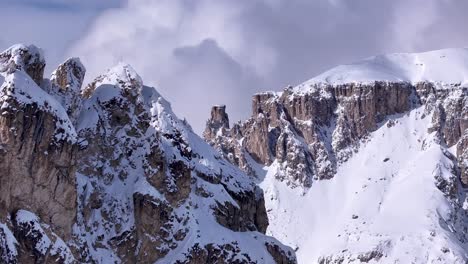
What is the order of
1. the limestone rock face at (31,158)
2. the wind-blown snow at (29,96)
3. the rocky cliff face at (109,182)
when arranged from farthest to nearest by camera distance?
1. the rocky cliff face at (109,182)
2. the wind-blown snow at (29,96)
3. the limestone rock face at (31,158)

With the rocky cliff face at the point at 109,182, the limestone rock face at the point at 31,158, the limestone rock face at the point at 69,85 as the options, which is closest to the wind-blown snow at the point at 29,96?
the limestone rock face at the point at 31,158

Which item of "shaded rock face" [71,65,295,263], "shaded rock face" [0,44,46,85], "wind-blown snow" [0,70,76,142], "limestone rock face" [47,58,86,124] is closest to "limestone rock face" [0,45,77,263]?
"wind-blown snow" [0,70,76,142]

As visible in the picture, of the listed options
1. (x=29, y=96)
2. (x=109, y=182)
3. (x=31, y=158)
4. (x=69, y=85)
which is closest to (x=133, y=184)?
(x=109, y=182)

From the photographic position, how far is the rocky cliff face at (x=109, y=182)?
122062 mm

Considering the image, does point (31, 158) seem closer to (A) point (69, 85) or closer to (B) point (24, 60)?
(B) point (24, 60)

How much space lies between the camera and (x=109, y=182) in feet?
488

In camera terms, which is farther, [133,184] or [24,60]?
[133,184]

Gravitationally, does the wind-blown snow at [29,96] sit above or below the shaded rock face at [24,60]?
below

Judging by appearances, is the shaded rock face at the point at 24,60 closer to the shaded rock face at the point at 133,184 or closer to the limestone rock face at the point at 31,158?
the limestone rock face at the point at 31,158

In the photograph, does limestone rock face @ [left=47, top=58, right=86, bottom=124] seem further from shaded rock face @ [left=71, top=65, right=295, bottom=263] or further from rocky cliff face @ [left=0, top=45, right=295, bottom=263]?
shaded rock face @ [left=71, top=65, right=295, bottom=263]

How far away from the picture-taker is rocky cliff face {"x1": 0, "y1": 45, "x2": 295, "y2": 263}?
122 meters

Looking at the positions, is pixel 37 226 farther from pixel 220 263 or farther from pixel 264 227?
pixel 264 227

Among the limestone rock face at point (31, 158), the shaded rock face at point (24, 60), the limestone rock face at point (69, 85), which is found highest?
the limestone rock face at point (69, 85)

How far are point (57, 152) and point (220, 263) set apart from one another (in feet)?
111
